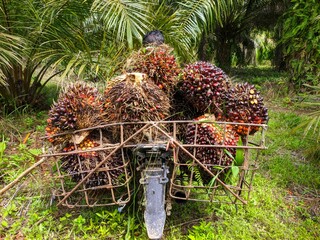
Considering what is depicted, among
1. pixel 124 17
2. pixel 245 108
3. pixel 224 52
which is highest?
pixel 124 17

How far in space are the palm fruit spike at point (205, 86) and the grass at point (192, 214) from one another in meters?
0.67

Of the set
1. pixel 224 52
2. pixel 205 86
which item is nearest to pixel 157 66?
pixel 205 86

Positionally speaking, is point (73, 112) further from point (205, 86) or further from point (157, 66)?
point (205, 86)

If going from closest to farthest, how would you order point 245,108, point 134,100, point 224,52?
1. point 134,100
2. point 245,108
3. point 224,52

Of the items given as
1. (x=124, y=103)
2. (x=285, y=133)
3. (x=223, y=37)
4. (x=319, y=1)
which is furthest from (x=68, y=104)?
(x=223, y=37)

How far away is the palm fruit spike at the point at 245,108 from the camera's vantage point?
1.34 metres

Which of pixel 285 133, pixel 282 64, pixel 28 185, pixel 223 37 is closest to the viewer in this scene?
pixel 28 185

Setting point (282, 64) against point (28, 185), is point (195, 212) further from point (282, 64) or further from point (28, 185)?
point (282, 64)

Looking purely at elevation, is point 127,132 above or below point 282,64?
above

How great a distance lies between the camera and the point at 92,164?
4.24 feet

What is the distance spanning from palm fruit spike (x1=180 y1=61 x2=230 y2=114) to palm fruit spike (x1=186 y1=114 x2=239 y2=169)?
107 millimetres

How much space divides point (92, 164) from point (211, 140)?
56 cm

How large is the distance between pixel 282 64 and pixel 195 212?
980 centimetres

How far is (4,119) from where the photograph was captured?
2.97m
